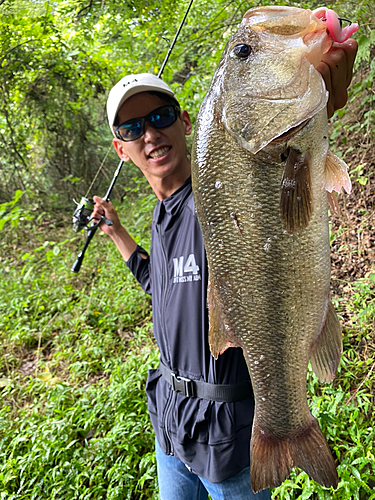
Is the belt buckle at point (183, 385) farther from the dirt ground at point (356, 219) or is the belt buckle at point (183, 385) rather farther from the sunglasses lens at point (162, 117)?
the dirt ground at point (356, 219)

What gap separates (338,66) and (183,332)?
1.26m

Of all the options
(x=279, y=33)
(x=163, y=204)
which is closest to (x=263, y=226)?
(x=279, y=33)

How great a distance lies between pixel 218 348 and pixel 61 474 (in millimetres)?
2682

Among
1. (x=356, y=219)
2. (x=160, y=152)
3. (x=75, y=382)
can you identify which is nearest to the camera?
(x=160, y=152)

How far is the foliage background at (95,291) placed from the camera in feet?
9.49

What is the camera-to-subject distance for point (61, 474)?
299 centimetres

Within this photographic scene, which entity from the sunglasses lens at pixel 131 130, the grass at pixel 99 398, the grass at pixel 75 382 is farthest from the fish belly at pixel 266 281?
the grass at pixel 75 382

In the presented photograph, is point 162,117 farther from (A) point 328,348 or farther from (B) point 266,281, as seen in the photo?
(A) point 328,348

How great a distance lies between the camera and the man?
147 centimetres

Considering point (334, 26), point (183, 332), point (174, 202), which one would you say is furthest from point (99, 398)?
point (334, 26)

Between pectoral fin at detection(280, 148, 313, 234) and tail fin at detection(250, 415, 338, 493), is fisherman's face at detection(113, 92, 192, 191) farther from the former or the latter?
tail fin at detection(250, 415, 338, 493)

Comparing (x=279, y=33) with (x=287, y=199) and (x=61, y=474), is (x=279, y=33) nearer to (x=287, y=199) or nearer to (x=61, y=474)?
(x=287, y=199)

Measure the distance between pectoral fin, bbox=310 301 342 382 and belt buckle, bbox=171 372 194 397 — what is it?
0.61m

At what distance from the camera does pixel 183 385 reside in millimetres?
1613
